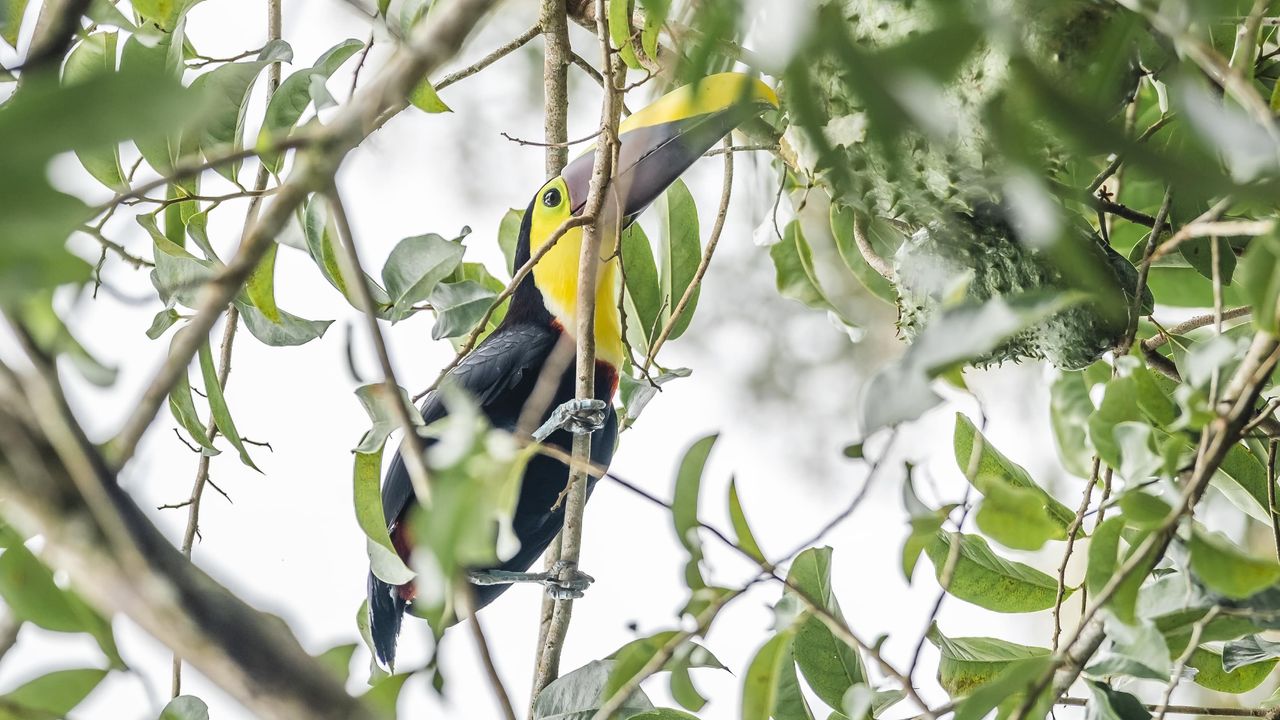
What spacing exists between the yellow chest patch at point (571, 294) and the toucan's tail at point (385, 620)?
0.42 meters

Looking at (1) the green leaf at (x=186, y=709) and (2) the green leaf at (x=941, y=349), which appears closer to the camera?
(2) the green leaf at (x=941, y=349)

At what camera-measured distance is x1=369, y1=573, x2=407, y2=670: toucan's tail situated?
1341mm

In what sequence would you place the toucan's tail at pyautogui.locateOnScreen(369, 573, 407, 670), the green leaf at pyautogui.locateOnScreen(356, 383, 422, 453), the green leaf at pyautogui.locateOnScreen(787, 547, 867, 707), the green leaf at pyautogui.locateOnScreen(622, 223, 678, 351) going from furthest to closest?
the toucan's tail at pyautogui.locateOnScreen(369, 573, 407, 670) → the green leaf at pyautogui.locateOnScreen(622, 223, 678, 351) → the green leaf at pyautogui.locateOnScreen(787, 547, 867, 707) → the green leaf at pyautogui.locateOnScreen(356, 383, 422, 453)

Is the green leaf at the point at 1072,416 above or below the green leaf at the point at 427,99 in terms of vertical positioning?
below

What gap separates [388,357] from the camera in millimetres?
386

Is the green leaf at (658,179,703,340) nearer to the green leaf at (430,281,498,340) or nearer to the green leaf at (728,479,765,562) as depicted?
the green leaf at (430,281,498,340)

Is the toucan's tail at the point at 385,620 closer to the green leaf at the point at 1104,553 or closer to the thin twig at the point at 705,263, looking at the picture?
the thin twig at the point at 705,263

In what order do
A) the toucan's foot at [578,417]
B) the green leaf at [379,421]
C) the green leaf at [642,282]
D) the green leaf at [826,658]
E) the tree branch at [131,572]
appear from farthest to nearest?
1. the green leaf at [642,282]
2. the toucan's foot at [578,417]
3. the green leaf at [826,658]
4. the green leaf at [379,421]
5. the tree branch at [131,572]

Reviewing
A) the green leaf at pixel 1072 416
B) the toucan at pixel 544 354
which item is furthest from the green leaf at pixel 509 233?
the green leaf at pixel 1072 416

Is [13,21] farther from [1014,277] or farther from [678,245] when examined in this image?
[1014,277]

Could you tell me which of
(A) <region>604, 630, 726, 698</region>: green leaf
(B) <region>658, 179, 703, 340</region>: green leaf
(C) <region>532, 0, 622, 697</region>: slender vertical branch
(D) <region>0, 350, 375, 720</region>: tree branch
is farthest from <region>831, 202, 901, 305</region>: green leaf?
(D) <region>0, 350, 375, 720</region>: tree branch

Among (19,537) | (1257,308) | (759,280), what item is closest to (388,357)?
(19,537)

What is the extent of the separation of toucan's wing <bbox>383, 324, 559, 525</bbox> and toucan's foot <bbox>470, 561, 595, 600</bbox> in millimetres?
143

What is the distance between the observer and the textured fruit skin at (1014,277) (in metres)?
0.68
